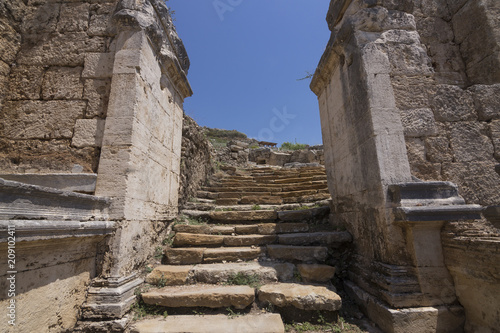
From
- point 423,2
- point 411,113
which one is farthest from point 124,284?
point 423,2

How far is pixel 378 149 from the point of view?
279 centimetres

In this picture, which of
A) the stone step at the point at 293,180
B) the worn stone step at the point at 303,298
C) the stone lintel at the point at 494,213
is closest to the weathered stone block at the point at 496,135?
the stone lintel at the point at 494,213

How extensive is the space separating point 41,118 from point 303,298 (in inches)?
148

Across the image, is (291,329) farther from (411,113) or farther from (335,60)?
(335,60)

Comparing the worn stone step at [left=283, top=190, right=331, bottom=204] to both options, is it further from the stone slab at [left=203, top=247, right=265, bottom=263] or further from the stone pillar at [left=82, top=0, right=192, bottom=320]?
the stone pillar at [left=82, top=0, right=192, bottom=320]

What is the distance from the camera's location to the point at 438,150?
9.44ft

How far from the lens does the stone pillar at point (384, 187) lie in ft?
7.75

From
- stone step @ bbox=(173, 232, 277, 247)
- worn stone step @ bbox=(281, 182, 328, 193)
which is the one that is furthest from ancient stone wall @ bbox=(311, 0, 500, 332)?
worn stone step @ bbox=(281, 182, 328, 193)

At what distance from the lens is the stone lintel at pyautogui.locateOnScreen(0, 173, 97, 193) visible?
2621 mm

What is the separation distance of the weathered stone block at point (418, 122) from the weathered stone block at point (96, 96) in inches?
145

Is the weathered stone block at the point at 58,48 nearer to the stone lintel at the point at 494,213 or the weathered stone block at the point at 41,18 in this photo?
the weathered stone block at the point at 41,18

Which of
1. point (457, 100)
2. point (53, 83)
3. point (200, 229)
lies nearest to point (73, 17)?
point (53, 83)

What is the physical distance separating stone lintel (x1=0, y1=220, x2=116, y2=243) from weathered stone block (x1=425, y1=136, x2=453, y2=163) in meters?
3.67

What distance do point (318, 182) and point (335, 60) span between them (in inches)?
129
